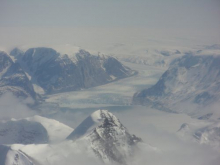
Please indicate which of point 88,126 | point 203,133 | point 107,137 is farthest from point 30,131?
point 203,133

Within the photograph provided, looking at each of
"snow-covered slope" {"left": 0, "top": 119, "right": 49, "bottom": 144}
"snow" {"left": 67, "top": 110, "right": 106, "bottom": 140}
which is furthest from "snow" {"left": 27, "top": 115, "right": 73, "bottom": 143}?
"snow" {"left": 67, "top": 110, "right": 106, "bottom": 140}

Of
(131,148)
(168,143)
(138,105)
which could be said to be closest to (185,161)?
(131,148)

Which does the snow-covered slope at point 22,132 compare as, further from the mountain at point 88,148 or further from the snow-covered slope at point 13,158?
the snow-covered slope at point 13,158

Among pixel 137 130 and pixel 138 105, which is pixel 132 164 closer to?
pixel 137 130

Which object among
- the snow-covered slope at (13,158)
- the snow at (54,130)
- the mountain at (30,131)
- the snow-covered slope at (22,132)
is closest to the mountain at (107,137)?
the snow at (54,130)

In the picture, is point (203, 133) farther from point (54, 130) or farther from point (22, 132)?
point (22, 132)
